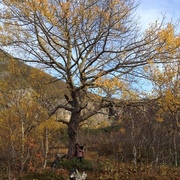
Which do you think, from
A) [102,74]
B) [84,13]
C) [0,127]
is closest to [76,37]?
[84,13]

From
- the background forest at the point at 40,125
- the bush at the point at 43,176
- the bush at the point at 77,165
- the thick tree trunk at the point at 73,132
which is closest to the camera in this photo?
the bush at the point at 43,176

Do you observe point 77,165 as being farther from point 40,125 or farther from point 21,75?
point 21,75

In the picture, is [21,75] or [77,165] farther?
[21,75]

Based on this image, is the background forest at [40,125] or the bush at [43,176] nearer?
the bush at [43,176]

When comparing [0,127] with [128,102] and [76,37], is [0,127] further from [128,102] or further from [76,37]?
[128,102]

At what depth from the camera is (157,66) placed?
12180 millimetres

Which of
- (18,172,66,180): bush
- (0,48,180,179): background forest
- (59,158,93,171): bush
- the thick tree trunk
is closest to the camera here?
(18,172,66,180): bush

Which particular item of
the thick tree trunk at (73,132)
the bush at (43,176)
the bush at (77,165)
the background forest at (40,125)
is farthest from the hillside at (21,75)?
the bush at (77,165)

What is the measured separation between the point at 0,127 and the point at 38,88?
3241 mm

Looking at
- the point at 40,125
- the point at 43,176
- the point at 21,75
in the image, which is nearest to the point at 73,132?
the point at 40,125

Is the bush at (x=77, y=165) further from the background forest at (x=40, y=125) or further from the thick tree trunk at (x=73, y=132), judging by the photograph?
the thick tree trunk at (x=73, y=132)

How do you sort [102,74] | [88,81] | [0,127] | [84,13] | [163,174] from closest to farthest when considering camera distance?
[163,174] → [0,127] → [84,13] → [102,74] → [88,81]

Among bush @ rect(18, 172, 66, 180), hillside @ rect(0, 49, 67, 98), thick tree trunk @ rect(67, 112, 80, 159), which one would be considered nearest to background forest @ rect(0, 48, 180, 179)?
hillside @ rect(0, 49, 67, 98)

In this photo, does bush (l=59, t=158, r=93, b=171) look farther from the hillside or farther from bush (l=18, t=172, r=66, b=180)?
the hillside
